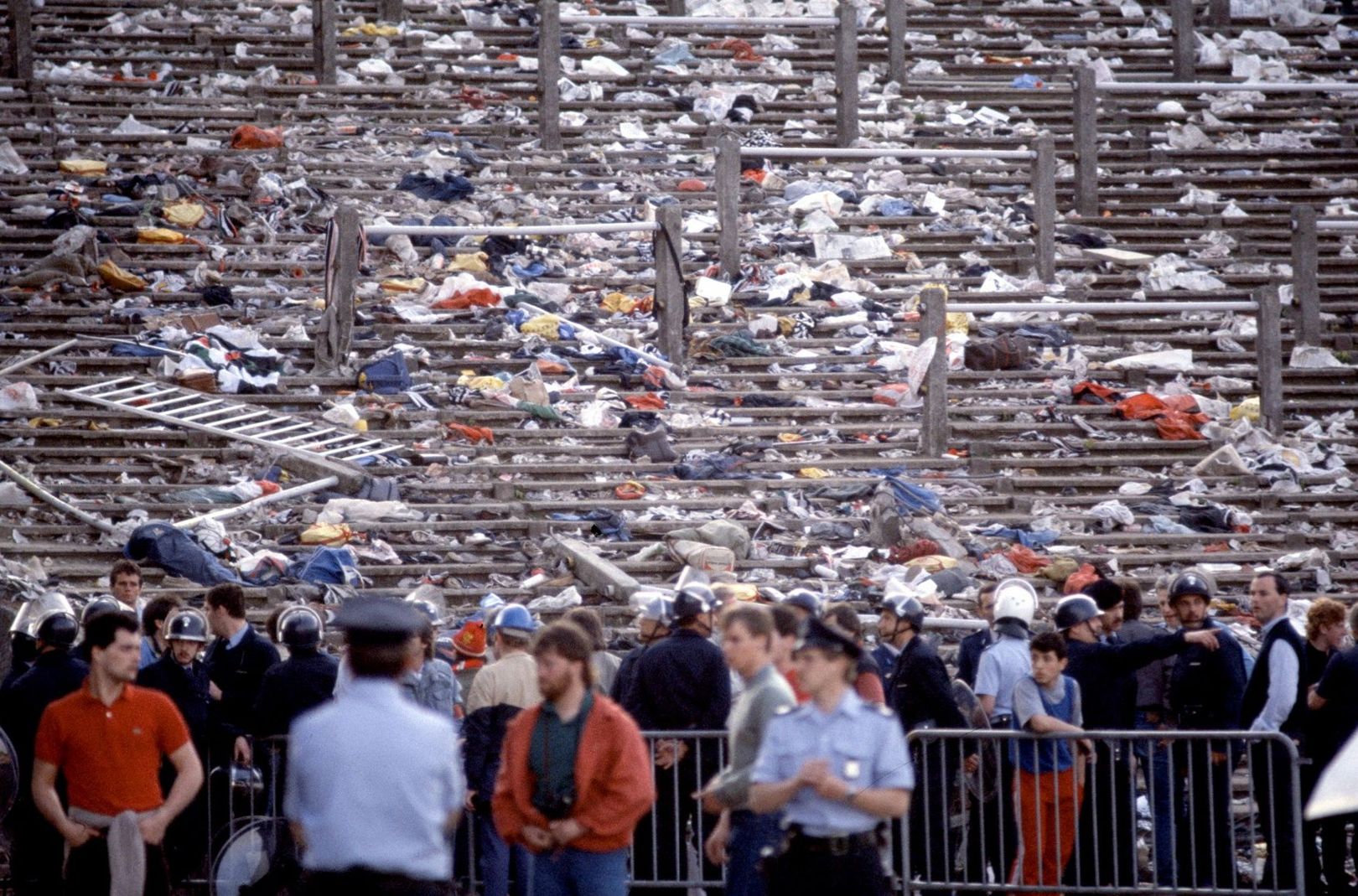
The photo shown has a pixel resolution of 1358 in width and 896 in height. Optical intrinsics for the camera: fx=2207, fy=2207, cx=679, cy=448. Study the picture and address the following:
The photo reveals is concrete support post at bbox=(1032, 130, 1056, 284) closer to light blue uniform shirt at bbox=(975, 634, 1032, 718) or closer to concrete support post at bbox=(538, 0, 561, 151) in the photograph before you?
concrete support post at bbox=(538, 0, 561, 151)

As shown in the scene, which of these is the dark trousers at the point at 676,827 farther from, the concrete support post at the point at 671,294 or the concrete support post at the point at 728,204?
the concrete support post at the point at 728,204

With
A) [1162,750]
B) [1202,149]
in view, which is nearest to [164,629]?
[1162,750]

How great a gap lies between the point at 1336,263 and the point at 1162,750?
11009 mm

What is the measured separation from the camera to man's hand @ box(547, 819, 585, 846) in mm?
7391

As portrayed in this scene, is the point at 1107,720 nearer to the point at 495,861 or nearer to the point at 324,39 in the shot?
the point at 495,861

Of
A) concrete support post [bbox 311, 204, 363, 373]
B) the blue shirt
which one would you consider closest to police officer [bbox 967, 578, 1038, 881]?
the blue shirt

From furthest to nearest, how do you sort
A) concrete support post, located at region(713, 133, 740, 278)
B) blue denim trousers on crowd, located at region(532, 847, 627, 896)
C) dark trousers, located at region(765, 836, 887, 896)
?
concrete support post, located at region(713, 133, 740, 278) → blue denim trousers on crowd, located at region(532, 847, 627, 896) → dark trousers, located at region(765, 836, 887, 896)

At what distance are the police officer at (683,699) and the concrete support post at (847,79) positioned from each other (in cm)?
1245

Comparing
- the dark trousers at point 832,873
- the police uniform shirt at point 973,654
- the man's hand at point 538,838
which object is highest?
the dark trousers at point 832,873

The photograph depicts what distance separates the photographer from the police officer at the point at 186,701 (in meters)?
9.66

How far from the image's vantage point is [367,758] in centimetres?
580

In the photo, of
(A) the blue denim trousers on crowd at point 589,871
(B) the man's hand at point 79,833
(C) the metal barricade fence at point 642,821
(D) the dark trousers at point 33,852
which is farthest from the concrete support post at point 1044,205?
(B) the man's hand at point 79,833

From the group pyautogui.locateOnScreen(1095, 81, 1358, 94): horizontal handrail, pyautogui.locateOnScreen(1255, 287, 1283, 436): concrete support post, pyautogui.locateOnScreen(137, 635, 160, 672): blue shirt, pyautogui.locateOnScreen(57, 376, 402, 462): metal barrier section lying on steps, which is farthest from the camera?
pyautogui.locateOnScreen(1095, 81, 1358, 94): horizontal handrail

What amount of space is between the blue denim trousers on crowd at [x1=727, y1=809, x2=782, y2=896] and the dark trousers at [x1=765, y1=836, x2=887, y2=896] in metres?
0.88
